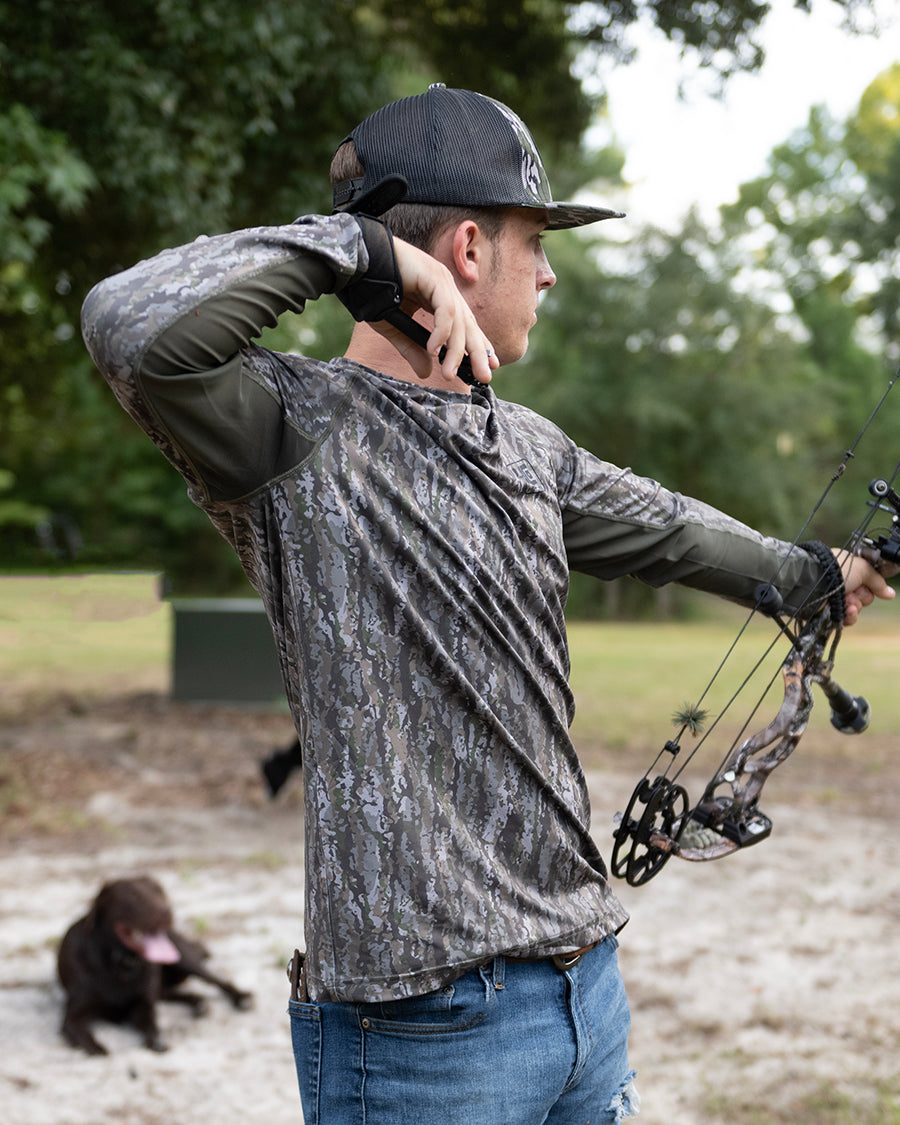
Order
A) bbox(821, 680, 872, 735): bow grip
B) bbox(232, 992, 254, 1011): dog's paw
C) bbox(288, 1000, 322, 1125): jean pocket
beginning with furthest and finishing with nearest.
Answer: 1. bbox(232, 992, 254, 1011): dog's paw
2. bbox(821, 680, 872, 735): bow grip
3. bbox(288, 1000, 322, 1125): jean pocket

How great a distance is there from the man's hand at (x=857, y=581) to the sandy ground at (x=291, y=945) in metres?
2.49

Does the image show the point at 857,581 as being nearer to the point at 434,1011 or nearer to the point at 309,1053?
the point at 434,1011

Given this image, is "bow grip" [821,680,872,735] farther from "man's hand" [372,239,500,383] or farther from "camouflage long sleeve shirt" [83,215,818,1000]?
"man's hand" [372,239,500,383]

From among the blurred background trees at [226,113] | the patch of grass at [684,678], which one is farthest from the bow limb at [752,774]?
the blurred background trees at [226,113]

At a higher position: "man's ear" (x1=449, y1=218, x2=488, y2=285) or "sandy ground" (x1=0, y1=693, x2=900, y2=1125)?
"man's ear" (x1=449, y1=218, x2=488, y2=285)

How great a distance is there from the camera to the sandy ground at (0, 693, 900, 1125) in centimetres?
402

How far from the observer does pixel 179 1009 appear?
484 cm

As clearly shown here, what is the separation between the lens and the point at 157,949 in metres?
4.40

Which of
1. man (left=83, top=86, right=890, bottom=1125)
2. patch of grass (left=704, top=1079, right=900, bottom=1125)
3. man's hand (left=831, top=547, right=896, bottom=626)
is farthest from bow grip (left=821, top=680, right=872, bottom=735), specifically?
patch of grass (left=704, top=1079, right=900, bottom=1125)

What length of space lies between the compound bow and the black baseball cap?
0.79m

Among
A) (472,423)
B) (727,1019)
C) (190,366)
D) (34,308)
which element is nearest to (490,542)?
(472,423)

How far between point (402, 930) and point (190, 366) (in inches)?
30.7

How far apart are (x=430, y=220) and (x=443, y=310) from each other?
0.21 meters

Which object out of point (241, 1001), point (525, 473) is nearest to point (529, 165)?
point (525, 473)
